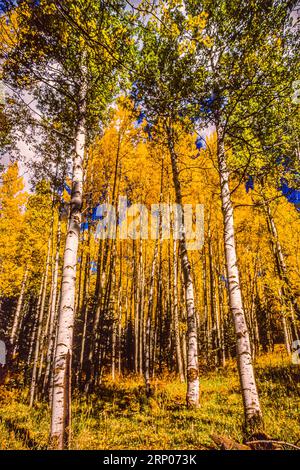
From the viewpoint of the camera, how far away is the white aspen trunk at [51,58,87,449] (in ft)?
11.4

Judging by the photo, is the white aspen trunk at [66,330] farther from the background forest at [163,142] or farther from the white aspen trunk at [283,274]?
the white aspen trunk at [283,274]

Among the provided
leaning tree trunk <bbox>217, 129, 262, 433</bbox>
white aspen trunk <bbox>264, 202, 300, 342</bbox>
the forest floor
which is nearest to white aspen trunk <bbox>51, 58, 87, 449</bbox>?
the forest floor

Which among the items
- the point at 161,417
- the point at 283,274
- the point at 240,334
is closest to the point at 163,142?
the point at 240,334

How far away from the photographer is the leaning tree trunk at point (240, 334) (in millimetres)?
3997

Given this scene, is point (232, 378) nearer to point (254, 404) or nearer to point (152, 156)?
point (254, 404)

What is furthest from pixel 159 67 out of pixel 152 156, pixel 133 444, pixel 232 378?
pixel 232 378

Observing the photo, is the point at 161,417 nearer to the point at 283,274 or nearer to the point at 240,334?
the point at 240,334

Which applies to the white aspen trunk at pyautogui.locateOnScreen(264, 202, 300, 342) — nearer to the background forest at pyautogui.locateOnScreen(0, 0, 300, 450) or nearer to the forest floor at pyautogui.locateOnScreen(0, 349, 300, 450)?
the background forest at pyautogui.locateOnScreen(0, 0, 300, 450)

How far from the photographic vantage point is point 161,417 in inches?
218

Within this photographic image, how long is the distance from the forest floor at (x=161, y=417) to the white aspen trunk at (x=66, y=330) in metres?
0.54

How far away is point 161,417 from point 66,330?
3512 mm

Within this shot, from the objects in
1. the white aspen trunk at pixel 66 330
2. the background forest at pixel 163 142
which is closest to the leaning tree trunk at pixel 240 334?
the background forest at pixel 163 142

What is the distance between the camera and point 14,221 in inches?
538
